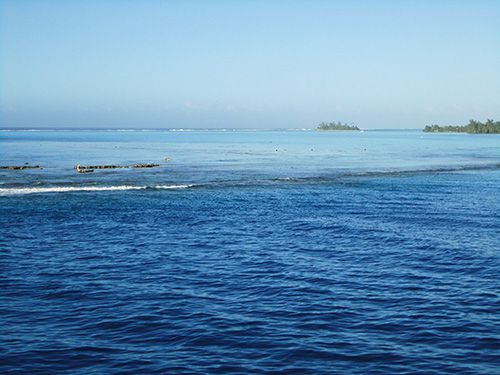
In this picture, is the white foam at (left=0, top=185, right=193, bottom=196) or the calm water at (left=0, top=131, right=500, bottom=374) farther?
the white foam at (left=0, top=185, right=193, bottom=196)

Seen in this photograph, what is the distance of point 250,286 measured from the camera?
27047mm

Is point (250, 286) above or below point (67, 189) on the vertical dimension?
below

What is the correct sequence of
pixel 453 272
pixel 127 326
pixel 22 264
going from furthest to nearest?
pixel 22 264
pixel 453 272
pixel 127 326

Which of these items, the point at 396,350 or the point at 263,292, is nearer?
the point at 396,350

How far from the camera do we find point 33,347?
19656mm

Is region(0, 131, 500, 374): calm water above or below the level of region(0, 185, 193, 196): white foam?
below

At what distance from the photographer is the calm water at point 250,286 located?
19.0m

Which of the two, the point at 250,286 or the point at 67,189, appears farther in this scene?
the point at 67,189

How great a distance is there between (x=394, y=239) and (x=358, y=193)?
88.2ft

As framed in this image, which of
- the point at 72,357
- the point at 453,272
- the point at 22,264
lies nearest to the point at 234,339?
the point at 72,357

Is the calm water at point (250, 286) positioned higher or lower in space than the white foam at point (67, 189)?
lower

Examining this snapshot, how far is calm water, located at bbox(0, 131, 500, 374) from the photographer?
19016 millimetres

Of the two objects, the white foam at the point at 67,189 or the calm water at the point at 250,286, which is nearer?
the calm water at the point at 250,286

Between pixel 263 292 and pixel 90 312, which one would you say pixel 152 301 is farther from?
pixel 263 292
